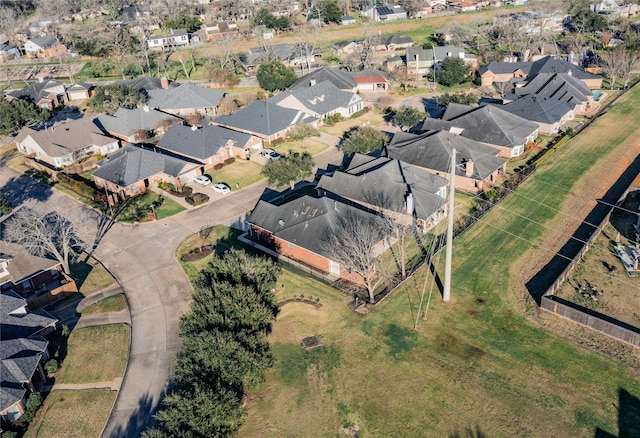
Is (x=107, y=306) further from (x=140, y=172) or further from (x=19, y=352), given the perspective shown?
(x=140, y=172)

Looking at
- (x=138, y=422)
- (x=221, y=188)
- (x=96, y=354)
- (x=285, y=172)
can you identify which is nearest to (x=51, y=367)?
(x=96, y=354)

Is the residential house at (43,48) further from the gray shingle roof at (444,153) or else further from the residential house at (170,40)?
the gray shingle roof at (444,153)

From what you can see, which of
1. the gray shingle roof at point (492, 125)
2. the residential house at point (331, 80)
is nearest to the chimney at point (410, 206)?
the gray shingle roof at point (492, 125)

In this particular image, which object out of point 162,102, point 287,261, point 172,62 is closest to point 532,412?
point 287,261

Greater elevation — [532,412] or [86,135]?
[86,135]

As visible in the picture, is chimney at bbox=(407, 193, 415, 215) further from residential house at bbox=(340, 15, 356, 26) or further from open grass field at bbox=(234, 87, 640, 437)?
residential house at bbox=(340, 15, 356, 26)

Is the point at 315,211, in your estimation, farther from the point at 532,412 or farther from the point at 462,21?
the point at 462,21
